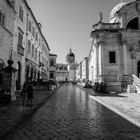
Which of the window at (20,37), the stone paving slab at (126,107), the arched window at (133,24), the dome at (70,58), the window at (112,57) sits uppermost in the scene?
the dome at (70,58)

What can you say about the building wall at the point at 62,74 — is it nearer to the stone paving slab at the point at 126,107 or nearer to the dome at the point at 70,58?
the dome at the point at 70,58

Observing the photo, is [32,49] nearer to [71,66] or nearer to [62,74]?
[71,66]

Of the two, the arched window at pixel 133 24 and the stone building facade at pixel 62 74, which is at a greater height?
the arched window at pixel 133 24

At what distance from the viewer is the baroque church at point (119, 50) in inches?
765

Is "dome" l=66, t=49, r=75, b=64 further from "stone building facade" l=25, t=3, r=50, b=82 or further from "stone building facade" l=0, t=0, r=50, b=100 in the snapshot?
"stone building facade" l=0, t=0, r=50, b=100

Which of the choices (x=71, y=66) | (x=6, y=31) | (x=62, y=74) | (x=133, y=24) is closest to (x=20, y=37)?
(x=6, y=31)

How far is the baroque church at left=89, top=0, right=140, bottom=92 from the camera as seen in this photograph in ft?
63.8

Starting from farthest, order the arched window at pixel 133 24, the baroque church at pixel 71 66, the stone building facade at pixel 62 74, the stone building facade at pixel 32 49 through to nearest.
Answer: the stone building facade at pixel 62 74, the baroque church at pixel 71 66, the arched window at pixel 133 24, the stone building facade at pixel 32 49

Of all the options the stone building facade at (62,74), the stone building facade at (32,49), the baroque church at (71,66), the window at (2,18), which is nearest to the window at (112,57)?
the stone building facade at (32,49)

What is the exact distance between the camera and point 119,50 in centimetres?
2053

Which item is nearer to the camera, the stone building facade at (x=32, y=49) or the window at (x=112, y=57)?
the stone building facade at (x=32, y=49)

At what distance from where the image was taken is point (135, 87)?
1688cm

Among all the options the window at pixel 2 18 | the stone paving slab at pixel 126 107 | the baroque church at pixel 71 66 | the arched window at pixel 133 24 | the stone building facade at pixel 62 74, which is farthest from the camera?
the stone building facade at pixel 62 74

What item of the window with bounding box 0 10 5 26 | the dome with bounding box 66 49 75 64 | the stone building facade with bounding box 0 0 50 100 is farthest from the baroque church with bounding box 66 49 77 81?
the window with bounding box 0 10 5 26
